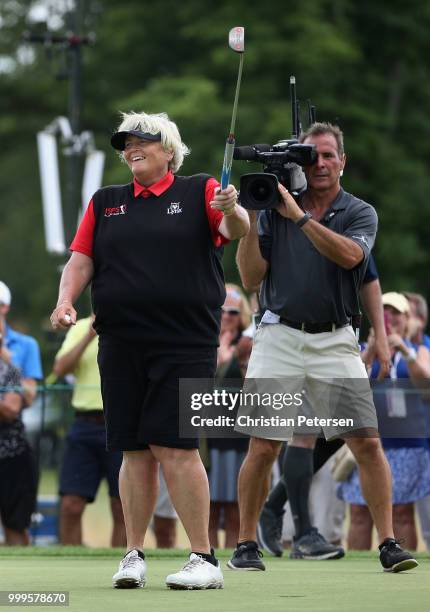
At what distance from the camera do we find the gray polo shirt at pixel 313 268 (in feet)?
24.1

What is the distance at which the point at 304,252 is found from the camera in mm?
7402

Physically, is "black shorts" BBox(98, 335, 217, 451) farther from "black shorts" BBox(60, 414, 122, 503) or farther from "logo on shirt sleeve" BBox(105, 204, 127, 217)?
"black shorts" BBox(60, 414, 122, 503)

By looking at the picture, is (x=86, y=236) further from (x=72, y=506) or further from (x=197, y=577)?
(x=72, y=506)

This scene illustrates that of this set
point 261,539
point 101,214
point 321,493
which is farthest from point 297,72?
point 101,214

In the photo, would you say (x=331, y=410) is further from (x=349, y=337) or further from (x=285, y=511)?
(x=285, y=511)

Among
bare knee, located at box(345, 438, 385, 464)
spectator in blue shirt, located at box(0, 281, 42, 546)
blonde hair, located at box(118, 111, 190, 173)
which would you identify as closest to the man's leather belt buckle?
bare knee, located at box(345, 438, 385, 464)

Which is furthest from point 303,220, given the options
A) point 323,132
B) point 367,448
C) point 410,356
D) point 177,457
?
point 410,356

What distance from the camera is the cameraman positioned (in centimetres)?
732

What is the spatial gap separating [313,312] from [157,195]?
48.7 inches

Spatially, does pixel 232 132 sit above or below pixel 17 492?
above

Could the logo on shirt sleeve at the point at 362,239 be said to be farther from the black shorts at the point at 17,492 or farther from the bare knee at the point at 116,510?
the black shorts at the point at 17,492

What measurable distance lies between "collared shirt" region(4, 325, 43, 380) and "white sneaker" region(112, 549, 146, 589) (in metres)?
4.79

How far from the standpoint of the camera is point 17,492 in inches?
422

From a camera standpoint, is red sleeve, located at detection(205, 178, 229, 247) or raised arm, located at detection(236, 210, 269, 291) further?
raised arm, located at detection(236, 210, 269, 291)
